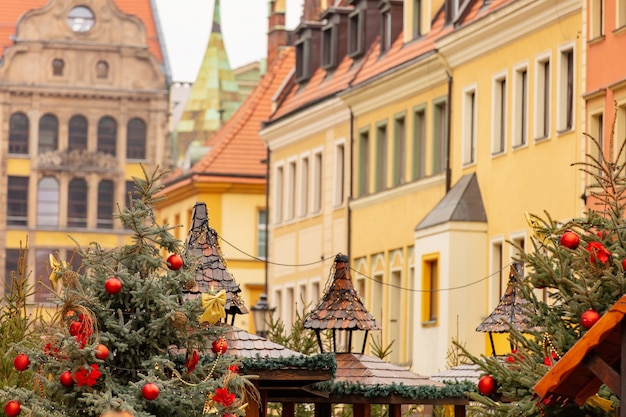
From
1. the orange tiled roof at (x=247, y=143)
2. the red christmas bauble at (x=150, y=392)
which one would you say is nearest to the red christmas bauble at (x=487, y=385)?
the red christmas bauble at (x=150, y=392)

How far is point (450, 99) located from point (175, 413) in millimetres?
27041

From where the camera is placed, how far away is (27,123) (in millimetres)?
102188

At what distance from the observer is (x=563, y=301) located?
13961 millimetres

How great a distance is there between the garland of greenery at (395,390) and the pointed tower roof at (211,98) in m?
76.6

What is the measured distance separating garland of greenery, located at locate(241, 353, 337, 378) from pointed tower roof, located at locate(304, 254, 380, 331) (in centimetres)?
202

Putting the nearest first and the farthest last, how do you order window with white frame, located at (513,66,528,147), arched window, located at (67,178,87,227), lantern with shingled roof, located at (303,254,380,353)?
lantern with shingled roof, located at (303,254,380,353), window with white frame, located at (513,66,528,147), arched window, located at (67,178,87,227)

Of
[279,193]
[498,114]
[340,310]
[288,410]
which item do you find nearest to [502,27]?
[498,114]

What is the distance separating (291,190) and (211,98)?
45.1 meters

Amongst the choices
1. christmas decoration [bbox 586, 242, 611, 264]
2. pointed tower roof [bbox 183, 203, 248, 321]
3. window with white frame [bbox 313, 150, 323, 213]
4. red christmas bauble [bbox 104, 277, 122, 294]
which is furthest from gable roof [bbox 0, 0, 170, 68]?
christmas decoration [bbox 586, 242, 611, 264]

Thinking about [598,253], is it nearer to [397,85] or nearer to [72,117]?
[397,85]

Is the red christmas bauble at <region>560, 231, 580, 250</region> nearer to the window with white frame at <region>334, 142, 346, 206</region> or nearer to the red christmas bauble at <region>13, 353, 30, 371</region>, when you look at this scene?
the red christmas bauble at <region>13, 353, 30, 371</region>

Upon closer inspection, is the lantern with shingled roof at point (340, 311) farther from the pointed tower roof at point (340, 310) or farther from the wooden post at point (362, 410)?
the wooden post at point (362, 410)

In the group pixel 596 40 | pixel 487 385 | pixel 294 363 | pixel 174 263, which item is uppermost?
pixel 596 40

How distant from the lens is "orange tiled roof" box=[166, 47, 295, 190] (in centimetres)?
6381
